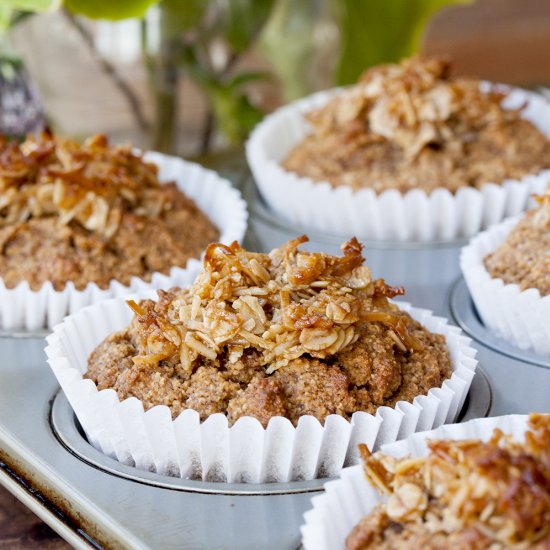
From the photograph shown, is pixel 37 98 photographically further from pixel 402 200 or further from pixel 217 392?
pixel 217 392

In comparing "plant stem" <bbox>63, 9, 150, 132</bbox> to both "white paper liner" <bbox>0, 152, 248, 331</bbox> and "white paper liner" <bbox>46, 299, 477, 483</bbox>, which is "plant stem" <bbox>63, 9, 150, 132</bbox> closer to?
"white paper liner" <bbox>0, 152, 248, 331</bbox>

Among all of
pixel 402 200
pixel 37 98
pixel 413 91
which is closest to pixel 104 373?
pixel 402 200

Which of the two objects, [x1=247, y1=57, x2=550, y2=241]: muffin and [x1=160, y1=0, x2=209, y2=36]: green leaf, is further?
[x1=160, y1=0, x2=209, y2=36]: green leaf

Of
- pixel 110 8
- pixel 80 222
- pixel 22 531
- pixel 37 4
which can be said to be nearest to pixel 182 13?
pixel 110 8

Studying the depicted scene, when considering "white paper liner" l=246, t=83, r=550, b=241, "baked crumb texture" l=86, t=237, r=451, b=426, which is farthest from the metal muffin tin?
"white paper liner" l=246, t=83, r=550, b=241

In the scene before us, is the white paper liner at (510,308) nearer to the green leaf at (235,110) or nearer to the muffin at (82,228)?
the muffin at (82,228)

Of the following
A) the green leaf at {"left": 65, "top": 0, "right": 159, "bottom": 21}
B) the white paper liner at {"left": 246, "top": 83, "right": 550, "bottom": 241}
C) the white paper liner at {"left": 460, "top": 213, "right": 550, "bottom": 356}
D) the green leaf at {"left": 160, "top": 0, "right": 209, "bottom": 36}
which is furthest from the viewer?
the green leaf at {"left": 160, "top": 0, "right": 209, "bottom": 36}
